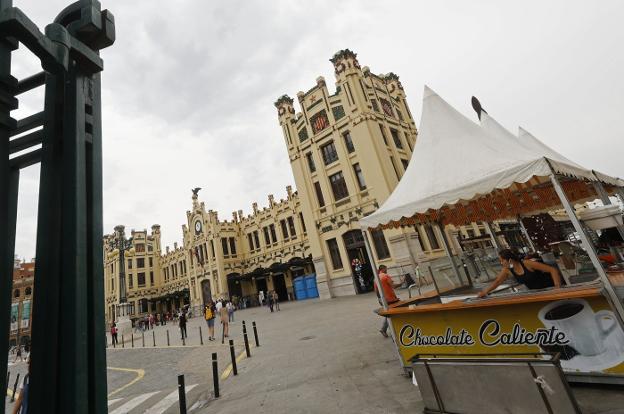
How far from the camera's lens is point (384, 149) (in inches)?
970

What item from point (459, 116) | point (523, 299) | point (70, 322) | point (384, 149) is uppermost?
point (384, 149)

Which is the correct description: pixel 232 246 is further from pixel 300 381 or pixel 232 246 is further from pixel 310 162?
pixel 300 381

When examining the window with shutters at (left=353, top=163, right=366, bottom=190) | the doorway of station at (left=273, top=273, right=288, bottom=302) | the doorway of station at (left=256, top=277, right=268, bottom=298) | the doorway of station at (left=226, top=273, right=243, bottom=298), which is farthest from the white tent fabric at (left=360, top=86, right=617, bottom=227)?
the doorway of station at (left=256, top=277, right=268, bottom=298)

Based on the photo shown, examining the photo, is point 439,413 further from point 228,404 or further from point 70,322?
point 70,322

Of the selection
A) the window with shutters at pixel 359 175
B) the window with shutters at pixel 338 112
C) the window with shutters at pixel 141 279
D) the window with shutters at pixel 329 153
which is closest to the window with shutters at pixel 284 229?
the window with shutters at pixel 329 153

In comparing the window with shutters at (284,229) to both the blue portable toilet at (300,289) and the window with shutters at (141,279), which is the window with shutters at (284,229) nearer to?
the blue portable toilet at (300,289)

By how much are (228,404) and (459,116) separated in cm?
822

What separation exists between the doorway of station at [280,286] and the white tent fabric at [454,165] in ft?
107

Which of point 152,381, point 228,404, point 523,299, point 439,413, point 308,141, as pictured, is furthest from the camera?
point 308,141

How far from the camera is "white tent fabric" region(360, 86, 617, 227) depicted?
5.38 meters

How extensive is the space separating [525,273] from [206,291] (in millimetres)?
40834

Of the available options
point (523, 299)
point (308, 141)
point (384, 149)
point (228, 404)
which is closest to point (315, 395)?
point (228, 404)

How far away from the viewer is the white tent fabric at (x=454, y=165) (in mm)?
5379

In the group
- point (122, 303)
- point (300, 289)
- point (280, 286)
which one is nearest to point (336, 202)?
point (300, 289)
